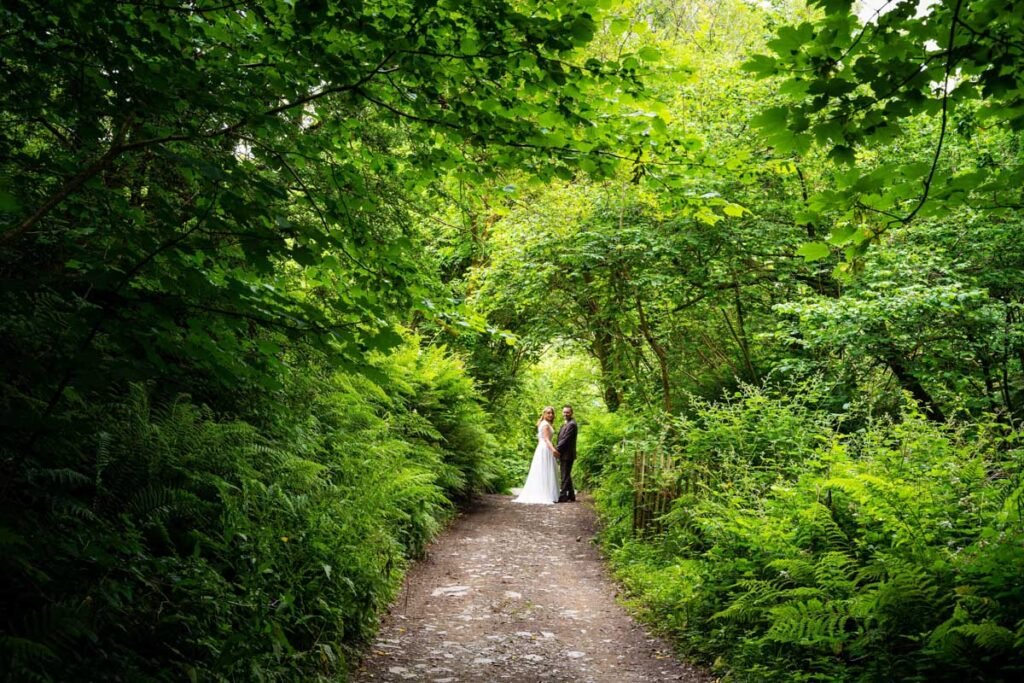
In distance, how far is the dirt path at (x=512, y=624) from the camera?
5.61 m

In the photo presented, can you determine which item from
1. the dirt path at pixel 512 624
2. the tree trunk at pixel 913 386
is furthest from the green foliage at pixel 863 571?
the tree trunk at pixel 913 386

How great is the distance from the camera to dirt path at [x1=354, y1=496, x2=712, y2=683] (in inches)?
221

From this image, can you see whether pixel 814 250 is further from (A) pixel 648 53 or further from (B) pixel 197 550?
(B) pixel 197 550

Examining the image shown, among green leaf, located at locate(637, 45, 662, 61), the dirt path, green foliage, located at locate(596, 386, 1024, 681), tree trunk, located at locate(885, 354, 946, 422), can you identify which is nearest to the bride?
the dirt path

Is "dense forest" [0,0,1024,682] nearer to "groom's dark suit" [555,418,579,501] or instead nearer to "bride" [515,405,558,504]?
"groom's dark suit" [555,418,579,501]

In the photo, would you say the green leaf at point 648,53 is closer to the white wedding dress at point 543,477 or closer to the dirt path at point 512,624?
the dirt path at point 512,624

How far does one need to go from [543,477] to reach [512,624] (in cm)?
889

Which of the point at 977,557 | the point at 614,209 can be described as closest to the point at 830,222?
the point at 614,209

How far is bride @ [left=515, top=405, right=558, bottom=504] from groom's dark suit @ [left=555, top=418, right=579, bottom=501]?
0.55ft

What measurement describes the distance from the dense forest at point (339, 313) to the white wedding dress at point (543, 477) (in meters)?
6.91

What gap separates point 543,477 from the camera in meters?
15.7

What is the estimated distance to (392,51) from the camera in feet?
12.2

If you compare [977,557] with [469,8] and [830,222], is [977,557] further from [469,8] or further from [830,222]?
[830,222]

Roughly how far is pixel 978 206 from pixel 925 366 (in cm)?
733
